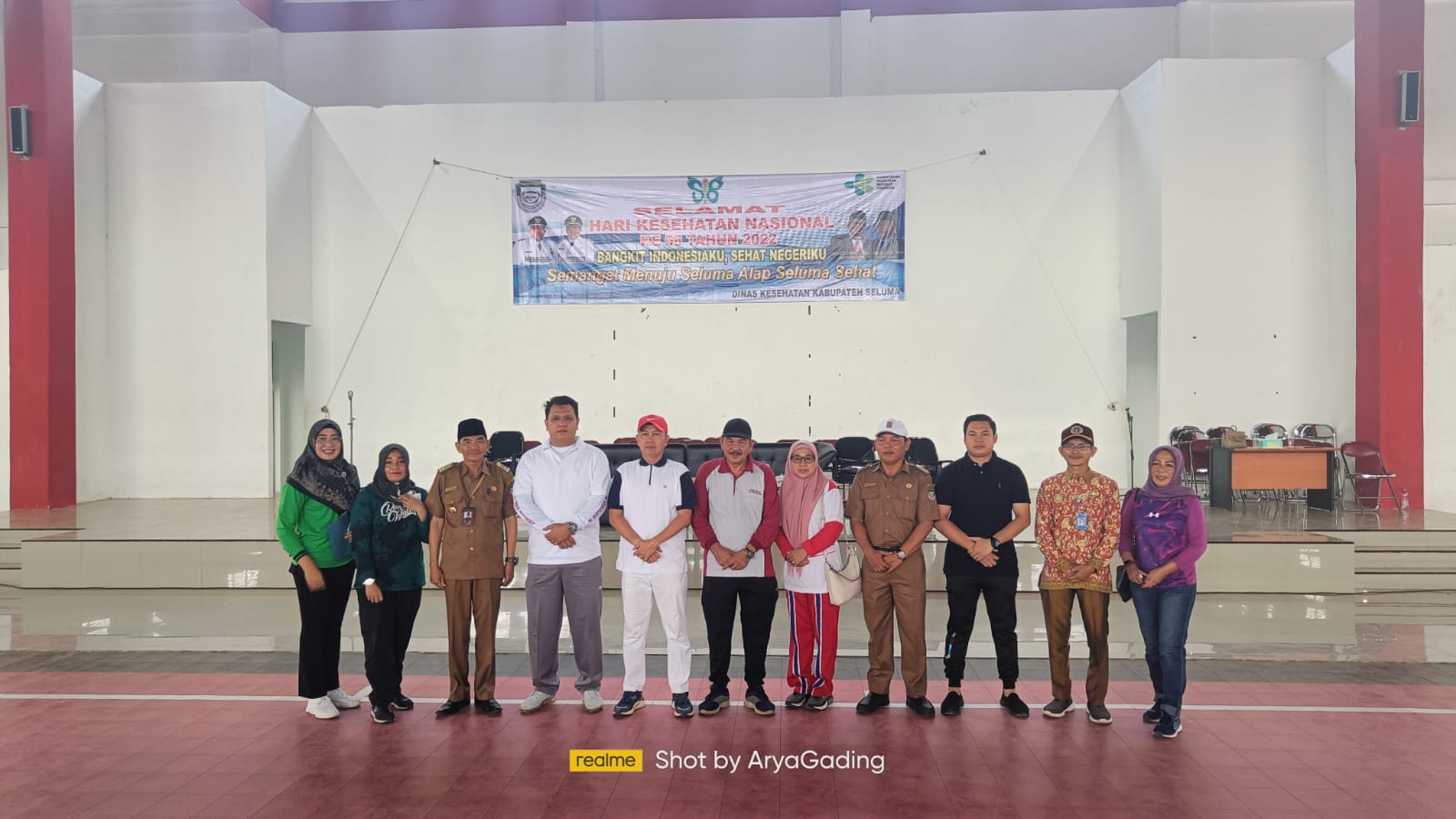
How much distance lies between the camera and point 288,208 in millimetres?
10773

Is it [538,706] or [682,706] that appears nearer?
[682,706]

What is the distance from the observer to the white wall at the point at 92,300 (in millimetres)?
10172

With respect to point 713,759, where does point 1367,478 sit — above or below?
above

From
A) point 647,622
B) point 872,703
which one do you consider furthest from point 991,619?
point 647,622

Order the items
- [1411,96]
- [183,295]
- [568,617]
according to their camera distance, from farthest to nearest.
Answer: [183,295], [1411,96], [568,617]

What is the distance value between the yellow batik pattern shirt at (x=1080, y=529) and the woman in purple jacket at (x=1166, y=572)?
0.10 meters

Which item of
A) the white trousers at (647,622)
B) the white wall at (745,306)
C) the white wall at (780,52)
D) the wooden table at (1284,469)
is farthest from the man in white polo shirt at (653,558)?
the white wall at (780,52)

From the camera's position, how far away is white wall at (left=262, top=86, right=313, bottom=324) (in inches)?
412

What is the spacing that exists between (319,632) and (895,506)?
242 centimetres

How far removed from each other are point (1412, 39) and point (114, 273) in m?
12.9

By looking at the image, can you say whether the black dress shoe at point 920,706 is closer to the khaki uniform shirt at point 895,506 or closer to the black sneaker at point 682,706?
the khaki uniform shirt at point 895,506

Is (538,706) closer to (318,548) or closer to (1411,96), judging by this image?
(318,548)

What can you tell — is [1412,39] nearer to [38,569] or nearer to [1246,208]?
[1246,208]

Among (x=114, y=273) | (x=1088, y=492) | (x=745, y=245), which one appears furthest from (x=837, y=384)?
(x=114, y=273)
